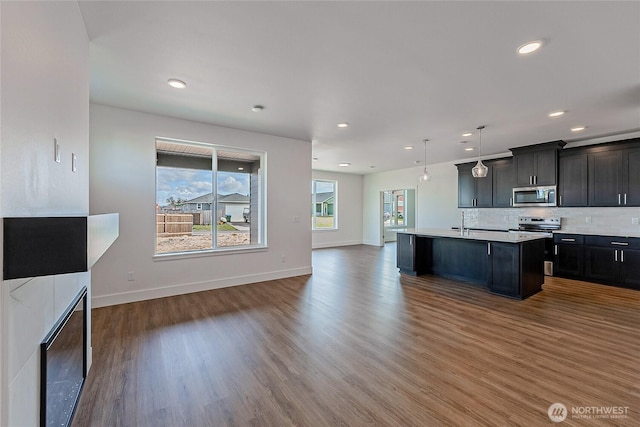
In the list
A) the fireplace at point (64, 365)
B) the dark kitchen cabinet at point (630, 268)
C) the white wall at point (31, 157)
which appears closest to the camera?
the white wall at point (31, 157)

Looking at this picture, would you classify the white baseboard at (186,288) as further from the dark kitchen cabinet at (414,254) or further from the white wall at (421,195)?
the white wall at (421,195)

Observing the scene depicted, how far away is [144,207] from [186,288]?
1.38m

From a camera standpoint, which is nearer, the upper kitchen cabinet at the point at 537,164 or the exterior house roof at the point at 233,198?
the exterior house roof at the point at 233,198

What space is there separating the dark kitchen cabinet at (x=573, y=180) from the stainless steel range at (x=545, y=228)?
1.68 feet

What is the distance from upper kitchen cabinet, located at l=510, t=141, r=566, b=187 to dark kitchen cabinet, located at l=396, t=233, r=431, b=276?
2.57 meters

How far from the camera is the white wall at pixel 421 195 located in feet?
26.1

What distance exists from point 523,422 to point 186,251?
14.6ft

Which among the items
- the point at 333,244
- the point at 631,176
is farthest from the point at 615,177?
the point at 333,244

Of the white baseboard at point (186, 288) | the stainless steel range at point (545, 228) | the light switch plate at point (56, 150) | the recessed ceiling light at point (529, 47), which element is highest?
the recessed ceiling light at point (529, 47)

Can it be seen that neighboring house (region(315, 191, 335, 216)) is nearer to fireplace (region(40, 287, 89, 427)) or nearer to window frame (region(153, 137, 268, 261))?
window frame (region(153, 137, 268, 261))

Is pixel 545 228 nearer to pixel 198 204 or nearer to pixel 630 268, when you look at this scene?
pixel 630 268

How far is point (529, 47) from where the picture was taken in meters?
2.35

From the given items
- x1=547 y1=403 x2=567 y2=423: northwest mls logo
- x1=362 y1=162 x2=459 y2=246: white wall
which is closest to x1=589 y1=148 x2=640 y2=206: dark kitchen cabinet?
x1=362 y1=162 x2=459 y2=246: white wall

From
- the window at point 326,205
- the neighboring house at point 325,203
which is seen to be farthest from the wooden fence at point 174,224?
the neighboring house at point 325,203
